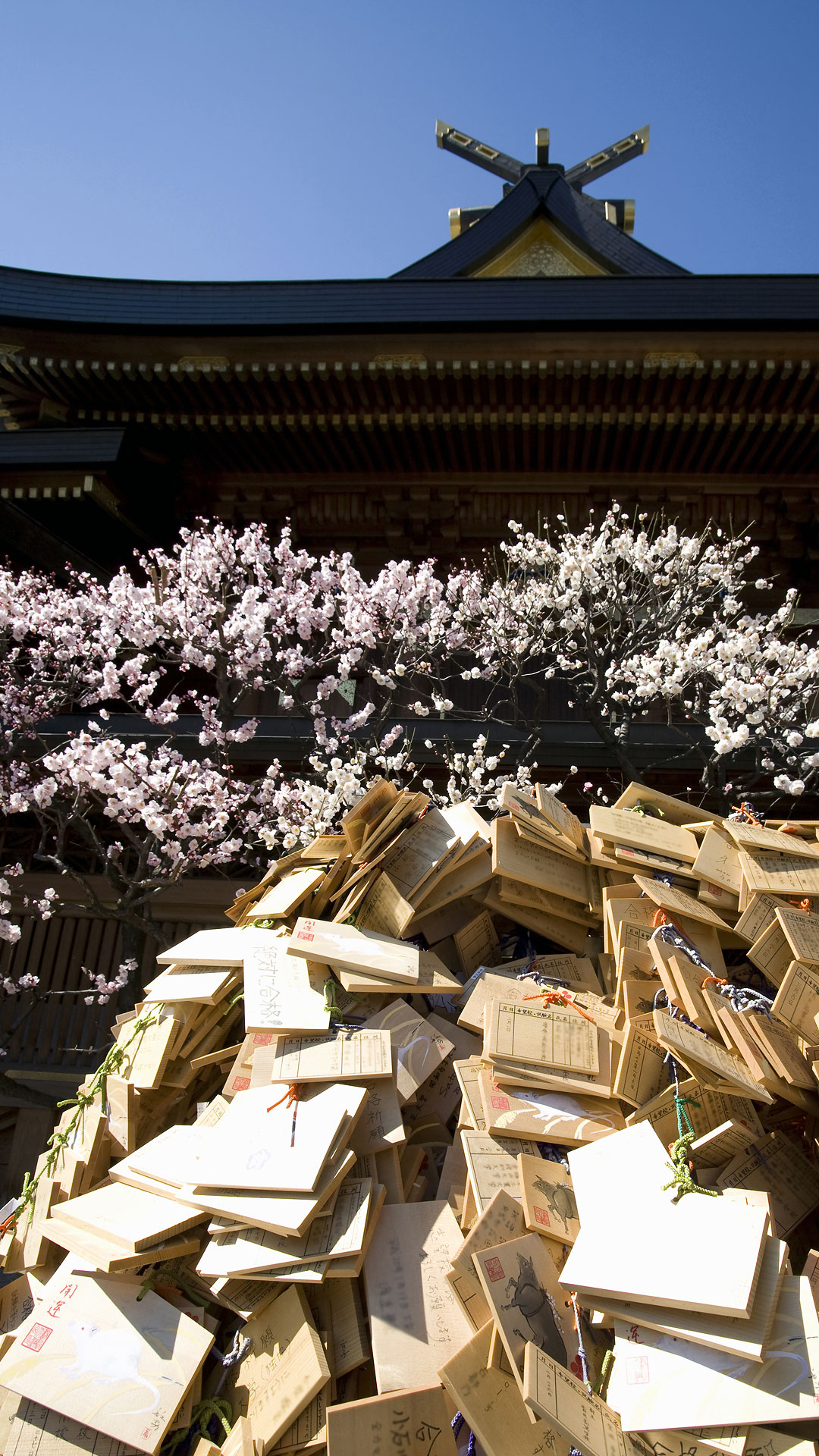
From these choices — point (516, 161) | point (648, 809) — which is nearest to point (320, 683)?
point (648, 809)

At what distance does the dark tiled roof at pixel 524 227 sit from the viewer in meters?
11.9

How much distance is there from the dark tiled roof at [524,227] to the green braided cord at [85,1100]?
455 inches

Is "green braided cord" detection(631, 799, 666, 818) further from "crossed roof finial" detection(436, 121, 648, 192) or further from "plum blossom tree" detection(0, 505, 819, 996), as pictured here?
"crossed roof finial" detection(436, 121, 648, 192)

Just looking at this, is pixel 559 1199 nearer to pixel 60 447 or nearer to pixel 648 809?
pixel 648 809

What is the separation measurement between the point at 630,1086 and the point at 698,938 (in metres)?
0.63

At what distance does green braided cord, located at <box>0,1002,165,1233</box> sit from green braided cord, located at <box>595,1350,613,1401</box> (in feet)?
5.56

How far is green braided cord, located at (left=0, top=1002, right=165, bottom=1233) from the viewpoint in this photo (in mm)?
2842

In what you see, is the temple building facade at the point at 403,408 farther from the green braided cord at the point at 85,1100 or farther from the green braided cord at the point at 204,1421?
the green braided cord at the point at 204,1421

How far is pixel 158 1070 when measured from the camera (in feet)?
8.91

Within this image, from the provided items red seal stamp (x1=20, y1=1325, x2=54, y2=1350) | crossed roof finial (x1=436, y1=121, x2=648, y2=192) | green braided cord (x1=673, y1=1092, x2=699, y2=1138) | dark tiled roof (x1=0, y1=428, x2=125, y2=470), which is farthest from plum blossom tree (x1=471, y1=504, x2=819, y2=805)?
crossed roof finial (x1=436, y1=121, x2=648, y2=192)

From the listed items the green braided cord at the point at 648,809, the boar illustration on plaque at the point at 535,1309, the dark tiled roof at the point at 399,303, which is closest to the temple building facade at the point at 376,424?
the dark tiled roof at the point at 399,303

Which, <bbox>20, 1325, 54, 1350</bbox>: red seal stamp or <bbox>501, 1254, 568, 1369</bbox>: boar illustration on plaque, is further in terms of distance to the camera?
<bbox>20, 1325, 54, 1350</bbox>: red seal stamp

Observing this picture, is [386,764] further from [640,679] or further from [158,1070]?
[158,1070]

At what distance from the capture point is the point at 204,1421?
2.12 metres
